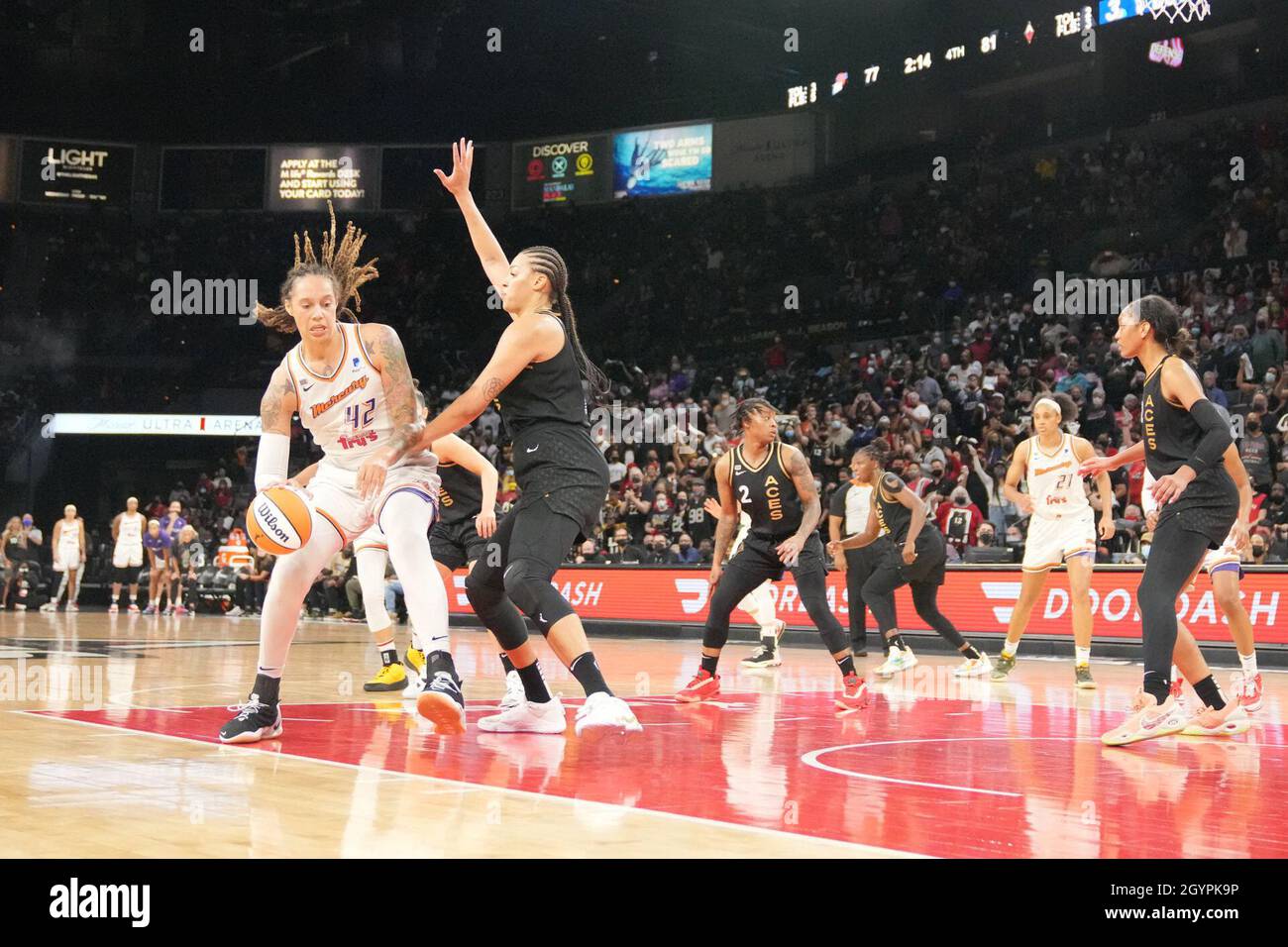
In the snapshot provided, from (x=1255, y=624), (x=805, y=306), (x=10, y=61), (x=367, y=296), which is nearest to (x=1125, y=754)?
(x=1255, y=624)

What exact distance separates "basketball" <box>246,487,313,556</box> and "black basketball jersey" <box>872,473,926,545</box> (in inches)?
294

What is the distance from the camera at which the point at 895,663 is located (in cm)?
1173

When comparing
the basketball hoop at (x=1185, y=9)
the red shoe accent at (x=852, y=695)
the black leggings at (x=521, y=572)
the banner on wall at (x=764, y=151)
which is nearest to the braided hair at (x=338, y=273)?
the black leggings at (x=521, y=572)

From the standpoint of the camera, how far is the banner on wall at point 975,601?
44.6 ft

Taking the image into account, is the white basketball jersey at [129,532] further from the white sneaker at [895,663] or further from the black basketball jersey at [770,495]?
the black basketball jersey at [770,495]

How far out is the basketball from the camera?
5.88 m

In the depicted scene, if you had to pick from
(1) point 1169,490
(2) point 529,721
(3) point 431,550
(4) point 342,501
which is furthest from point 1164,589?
(3) point 431,550

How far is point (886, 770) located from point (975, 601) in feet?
33.7

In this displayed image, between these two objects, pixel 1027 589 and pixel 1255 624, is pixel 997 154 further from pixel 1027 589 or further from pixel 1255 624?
pixel 1027 589

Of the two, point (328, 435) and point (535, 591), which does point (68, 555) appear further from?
point (535, 591)

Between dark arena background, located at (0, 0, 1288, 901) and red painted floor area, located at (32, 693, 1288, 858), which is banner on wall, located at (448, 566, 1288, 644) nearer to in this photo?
A: dark arena background, located at (0, 0, 1288, 901)

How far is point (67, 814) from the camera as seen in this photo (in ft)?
13.6

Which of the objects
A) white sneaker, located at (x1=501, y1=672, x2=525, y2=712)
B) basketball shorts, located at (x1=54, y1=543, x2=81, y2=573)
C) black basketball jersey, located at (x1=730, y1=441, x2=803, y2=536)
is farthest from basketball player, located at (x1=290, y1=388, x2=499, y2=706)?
basketball shorts, located at (x1=54, y1=543, x2=81, y2=573)
